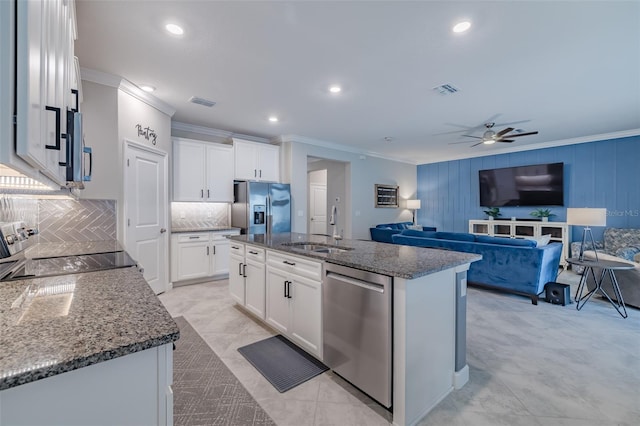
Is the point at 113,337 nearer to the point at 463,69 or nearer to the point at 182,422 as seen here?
the point at 182,422

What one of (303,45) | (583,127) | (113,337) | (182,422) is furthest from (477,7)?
(583,127)

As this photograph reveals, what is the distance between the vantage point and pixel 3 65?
0.62 meters

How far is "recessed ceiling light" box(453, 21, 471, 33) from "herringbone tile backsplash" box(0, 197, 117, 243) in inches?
154

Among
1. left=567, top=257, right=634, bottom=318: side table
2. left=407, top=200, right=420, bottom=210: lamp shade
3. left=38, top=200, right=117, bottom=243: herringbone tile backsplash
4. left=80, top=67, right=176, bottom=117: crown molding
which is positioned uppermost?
left=80, top=67, right=176, bottom=117: crown molding

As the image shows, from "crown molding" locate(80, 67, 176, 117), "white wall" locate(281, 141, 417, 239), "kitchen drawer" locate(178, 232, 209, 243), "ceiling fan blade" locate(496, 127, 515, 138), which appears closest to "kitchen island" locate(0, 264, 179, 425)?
"crown molding" locate(80, 67, 176, 117)

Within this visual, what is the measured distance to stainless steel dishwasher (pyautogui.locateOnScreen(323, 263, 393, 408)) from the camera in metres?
1.66

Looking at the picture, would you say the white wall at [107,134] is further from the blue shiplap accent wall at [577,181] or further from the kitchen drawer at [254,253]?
the blue shiplap accent wall at [577,181]

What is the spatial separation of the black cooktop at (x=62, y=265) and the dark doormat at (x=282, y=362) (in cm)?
126

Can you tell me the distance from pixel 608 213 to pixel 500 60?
5.00 metres

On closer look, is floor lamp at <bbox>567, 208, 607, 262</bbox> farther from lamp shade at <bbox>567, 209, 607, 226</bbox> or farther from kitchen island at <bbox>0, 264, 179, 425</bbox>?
kitchen island at <bbox>0, 264, 179, 425</bbox>

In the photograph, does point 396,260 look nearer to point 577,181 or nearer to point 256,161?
point 256,161

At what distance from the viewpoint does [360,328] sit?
1.80m

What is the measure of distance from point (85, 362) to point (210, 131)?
5202 millimetres

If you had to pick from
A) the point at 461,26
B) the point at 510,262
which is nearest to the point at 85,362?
the point at 461,26
